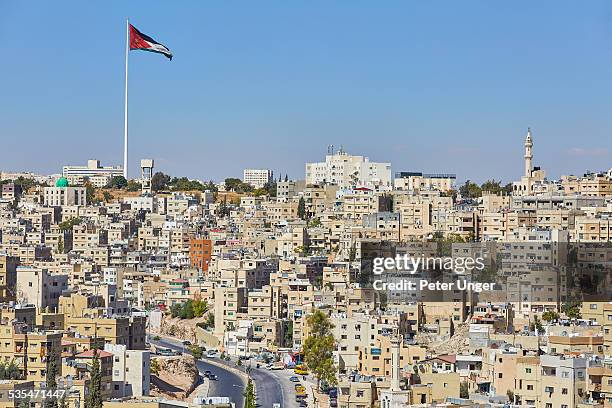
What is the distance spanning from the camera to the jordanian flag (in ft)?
101

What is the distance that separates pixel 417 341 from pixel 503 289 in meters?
3.34

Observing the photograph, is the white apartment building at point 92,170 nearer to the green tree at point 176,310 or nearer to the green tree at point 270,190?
the green tree at point 270,190

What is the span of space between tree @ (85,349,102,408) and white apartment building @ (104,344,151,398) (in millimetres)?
1667

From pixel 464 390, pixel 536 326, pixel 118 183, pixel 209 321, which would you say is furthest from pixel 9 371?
pixel 118 183

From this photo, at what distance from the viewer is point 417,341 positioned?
22109 millimetres

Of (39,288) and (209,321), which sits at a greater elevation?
(39,288)

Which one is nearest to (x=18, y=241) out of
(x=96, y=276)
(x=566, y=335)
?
(x=96, y=276)

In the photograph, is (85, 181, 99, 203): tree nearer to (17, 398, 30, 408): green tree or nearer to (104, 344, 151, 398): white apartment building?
(104, 344, 151, 398): white apartment building

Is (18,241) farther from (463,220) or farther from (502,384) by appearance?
(502,384)

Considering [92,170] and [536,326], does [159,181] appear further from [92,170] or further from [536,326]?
[536,326]

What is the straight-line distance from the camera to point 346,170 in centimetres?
5022

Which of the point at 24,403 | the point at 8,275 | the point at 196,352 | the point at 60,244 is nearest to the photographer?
the point at 24,403

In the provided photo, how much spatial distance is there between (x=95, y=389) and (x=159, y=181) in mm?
38364

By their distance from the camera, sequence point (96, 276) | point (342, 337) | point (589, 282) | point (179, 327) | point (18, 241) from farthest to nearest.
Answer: point (18, 241) < point (96, 276) < point (179, 327) < point (589, 282) < point (342, 337)
